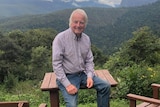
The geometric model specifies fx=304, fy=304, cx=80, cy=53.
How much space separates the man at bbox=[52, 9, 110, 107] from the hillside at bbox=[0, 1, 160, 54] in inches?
2463

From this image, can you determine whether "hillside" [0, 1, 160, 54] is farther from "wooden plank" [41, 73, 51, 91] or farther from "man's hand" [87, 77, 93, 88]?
"man's hand" [87, 77, 93, 88]

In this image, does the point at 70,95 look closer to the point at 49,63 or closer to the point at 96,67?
the point at 96,67

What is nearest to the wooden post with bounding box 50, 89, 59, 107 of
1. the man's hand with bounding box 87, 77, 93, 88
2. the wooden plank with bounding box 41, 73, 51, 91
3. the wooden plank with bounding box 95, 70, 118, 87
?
the wooden plank with bounding box 41, 73, 51, 91

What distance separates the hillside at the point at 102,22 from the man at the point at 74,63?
6256cm

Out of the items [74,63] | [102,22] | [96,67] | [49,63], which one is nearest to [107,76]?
[74,63]

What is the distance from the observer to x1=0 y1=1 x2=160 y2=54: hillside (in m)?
77.4

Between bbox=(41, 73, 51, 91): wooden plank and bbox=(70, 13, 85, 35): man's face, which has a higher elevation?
bbox=(70, 13, 85, 35): man's face

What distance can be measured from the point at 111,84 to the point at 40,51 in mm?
26716

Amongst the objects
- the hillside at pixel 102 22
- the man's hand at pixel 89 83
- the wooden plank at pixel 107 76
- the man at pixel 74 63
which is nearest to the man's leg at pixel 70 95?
the man at pixel 74 63

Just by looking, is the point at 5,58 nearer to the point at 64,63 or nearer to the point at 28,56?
the point at 28,56

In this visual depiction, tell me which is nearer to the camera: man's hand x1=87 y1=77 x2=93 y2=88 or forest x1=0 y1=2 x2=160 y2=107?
man's hand x1=87 y1=77 x2=93 y2=88

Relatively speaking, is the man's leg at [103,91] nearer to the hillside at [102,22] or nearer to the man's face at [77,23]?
the man's face at [77,23]

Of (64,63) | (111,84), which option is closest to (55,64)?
(64,63)

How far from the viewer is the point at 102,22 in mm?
108062
